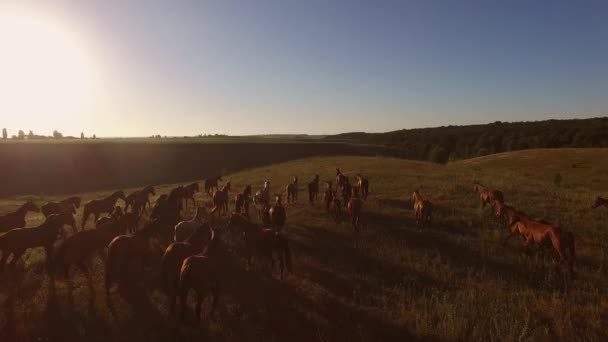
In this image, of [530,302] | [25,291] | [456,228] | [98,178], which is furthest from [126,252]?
[98,178]

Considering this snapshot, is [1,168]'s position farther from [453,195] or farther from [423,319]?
[423,319]

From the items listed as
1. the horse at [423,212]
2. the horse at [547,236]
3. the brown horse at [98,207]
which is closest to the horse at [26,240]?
the brown horse at [98,207]

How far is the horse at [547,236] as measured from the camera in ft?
34.8

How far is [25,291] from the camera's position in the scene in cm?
1033

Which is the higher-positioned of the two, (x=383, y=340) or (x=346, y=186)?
(x=346, y=186)

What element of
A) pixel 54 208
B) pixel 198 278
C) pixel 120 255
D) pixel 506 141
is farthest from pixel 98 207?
pixel 506 141

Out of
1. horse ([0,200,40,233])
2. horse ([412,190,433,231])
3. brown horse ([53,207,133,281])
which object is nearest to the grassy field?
horse ([412,190,433,231])

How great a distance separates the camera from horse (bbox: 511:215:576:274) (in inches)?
417

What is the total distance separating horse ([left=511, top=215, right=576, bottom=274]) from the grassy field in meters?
0.48

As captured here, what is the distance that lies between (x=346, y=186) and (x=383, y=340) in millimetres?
15292

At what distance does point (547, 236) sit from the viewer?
37.2ft

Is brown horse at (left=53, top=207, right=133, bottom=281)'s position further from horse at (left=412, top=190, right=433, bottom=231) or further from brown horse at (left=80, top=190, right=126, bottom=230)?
horse at (left=412, top=190, right=433, bottom=231)

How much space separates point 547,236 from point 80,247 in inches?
522

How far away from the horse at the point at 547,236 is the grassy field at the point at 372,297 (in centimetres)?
48
